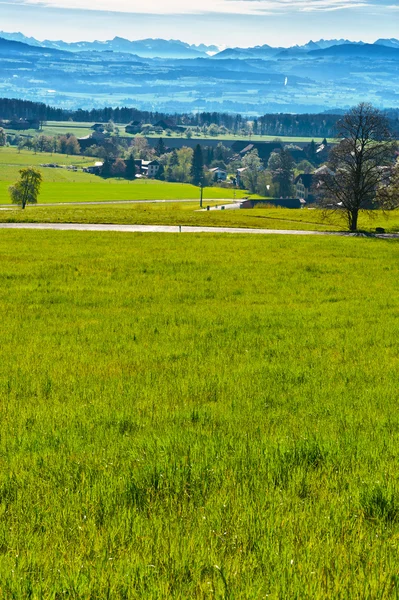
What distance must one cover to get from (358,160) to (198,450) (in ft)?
172

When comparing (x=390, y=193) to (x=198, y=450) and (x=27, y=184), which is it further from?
(x=27, y=184)

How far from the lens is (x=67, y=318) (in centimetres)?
1902

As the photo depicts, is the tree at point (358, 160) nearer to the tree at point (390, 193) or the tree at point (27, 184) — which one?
the tree at point (390, 193)

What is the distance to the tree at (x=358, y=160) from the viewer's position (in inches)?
2211

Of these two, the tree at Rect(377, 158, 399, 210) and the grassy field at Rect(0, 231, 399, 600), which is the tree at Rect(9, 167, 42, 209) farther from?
the grassy field at Rect(0, 231, 399, 600)

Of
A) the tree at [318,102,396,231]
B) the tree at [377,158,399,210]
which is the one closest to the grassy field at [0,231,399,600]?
the tree at [377,158,399,210]

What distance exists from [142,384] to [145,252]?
2268cm

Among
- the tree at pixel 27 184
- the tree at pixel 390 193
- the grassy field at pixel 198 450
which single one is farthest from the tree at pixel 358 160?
the tree at pixel 27 184

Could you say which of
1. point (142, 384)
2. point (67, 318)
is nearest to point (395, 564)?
point (142, 384)

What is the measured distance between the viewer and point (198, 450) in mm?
8000

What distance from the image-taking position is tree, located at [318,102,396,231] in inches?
2211

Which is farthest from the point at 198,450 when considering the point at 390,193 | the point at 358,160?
the point at 390,193

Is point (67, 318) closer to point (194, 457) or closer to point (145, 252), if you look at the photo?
point (194, 457)

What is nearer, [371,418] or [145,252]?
[371,418]
